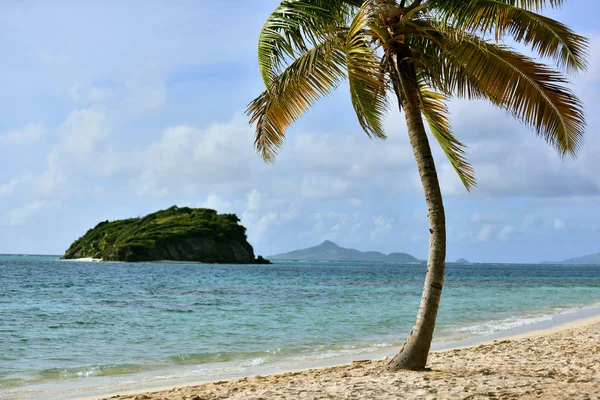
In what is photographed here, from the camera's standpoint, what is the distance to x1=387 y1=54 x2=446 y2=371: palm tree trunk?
8.77 m

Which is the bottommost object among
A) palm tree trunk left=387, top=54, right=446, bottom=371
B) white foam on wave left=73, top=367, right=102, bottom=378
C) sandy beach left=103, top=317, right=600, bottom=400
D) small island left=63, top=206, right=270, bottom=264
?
white foam on wave left=73, top=367, right=102, bottom=378

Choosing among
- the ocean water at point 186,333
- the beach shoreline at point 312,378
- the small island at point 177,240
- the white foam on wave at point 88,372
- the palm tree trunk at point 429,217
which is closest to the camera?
the beach shoreline at point 312,378

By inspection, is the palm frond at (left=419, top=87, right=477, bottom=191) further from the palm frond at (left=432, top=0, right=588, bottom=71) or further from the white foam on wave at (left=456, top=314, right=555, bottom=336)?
the white foam on wave at (left=456, top=314, right=555, bottom=336)

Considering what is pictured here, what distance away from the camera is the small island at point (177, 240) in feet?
405

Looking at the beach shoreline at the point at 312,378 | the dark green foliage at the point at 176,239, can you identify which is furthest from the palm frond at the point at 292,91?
the dark green foliage at the point at 176,239

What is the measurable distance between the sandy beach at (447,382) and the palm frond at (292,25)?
4.54m

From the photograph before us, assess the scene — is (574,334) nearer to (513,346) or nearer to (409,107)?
(513,346)

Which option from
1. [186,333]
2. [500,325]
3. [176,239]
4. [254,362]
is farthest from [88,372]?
[176,239]

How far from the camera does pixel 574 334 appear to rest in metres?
16.1

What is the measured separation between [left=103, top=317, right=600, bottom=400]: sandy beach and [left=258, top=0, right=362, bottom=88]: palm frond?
4.54 m

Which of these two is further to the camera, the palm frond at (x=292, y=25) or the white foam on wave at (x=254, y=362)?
the white foam on wave at (x=254, y=362)

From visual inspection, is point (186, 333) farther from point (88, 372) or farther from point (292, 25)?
point (292, 25)

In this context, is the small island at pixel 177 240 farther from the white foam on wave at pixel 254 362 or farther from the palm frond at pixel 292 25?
the palm frond at pixel 292 25

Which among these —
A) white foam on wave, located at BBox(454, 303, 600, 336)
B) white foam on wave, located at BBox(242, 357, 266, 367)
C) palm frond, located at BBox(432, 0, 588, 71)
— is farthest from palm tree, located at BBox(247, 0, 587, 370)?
white foam on wave, located at BBox(454, 303, 600, 336)
